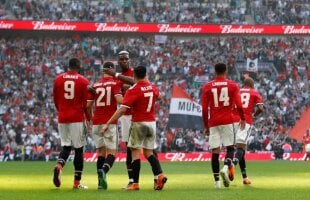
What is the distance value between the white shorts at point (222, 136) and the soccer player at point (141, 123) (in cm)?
162

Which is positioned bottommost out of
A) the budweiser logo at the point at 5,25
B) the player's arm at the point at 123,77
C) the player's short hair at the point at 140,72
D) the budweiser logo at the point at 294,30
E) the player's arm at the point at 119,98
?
the player's arm at the point at 119,98

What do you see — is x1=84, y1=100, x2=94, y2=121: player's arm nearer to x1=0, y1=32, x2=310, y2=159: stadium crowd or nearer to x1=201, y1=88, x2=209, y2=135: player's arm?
x1=201, y1=88, x2=209, y2=135: player's arm

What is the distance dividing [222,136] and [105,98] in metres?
2.58

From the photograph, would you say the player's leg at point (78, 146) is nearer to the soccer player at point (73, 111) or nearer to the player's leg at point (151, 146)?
the soccer player at point (73, 111)

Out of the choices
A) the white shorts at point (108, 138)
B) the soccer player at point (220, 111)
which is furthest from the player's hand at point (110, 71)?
the soccer player at point (220, 111)

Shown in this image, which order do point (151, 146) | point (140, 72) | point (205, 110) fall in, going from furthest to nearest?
point (205, 110) → point (151, 146) → point (140, 72)

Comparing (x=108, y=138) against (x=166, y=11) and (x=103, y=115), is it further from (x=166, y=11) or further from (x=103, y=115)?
(x=166, y=11)

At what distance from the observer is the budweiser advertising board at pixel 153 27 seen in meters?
53.0

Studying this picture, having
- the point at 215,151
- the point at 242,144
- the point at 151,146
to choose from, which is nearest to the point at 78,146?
the point at 151,146

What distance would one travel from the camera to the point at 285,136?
47.0 meters

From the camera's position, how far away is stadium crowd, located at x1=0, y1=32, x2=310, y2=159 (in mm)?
45438

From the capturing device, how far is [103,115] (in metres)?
17.5

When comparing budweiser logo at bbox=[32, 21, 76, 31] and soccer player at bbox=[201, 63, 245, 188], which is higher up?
budweiser logo at bbox=[32, 21, 76, 31]

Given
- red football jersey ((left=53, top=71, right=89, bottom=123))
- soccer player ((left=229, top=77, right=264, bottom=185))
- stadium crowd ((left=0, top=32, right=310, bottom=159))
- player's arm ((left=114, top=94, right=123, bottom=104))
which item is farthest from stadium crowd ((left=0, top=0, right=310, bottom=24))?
player's arm ((left=114, top=94, right=123, bottom=104))
